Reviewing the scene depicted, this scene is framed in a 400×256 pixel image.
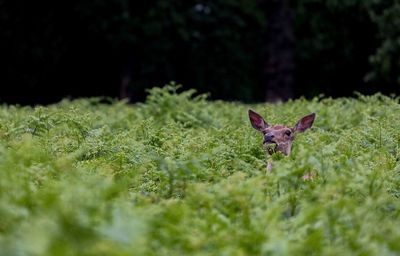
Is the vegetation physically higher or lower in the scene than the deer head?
lower

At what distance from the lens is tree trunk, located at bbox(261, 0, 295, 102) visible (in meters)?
23.9

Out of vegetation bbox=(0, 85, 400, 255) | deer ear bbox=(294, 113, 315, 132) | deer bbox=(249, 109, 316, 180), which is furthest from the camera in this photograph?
deer ear bbox=(294, 113, 315, 132)

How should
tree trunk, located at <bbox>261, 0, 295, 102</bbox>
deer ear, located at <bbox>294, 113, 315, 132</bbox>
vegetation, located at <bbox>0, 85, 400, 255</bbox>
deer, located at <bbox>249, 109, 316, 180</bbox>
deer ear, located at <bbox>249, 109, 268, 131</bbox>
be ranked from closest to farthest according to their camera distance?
vegetation, located at <bbox>0, 85, 400, 255</bbox> → deer, located at <bbox>249, 109, 316, 180</bbox> → deer ear, located at <bbox>294, 113, 315, 132</bbox> → deer ear, located at <bbox>249, 109, 268, 131</bbox> → tree trunk, located at <bbox>261, 0, 295, 102</bbox>

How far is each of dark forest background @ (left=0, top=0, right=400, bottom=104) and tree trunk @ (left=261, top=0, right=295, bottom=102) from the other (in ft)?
12.4

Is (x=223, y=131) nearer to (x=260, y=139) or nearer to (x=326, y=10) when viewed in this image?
(x=260, y=139)

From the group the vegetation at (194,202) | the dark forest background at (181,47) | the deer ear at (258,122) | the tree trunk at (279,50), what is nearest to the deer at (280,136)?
the deer ear at (258,122)

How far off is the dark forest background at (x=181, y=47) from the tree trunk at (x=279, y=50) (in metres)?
3.77

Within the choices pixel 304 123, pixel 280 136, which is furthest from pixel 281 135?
pixel 304 123

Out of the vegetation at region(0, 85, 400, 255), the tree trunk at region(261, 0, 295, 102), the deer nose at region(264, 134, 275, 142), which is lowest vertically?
the vegetation at region(0, 85, 400, 255)

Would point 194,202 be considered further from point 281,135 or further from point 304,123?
point 304,123

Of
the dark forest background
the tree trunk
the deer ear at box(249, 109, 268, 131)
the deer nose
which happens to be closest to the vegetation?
the deer nose

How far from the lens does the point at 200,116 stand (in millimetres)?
12266

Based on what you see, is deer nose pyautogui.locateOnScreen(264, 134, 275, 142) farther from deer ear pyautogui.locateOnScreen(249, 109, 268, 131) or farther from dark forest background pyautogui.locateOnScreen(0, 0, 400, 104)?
dark forest background pyautogui.locateOnScreen(0, 0, 400, 104)

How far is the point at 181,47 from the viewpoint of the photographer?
3142 cm
